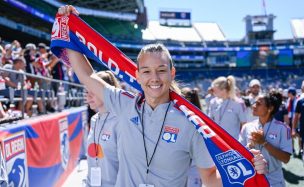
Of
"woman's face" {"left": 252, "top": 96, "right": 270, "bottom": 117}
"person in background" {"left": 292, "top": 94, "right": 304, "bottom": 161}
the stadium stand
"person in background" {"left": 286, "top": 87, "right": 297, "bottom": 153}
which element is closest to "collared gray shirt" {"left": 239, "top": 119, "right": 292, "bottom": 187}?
"woman's face" {"left": 252, "top": 96, "right": 270, "bottom": 117}

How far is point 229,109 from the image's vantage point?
618 cm

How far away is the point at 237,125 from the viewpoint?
20.3 feet

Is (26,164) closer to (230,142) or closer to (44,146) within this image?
(44,146)

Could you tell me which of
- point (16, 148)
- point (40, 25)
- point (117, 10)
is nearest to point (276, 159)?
point (16, 148)

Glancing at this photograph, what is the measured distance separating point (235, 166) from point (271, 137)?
187 cm

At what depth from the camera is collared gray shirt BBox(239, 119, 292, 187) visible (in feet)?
11.5

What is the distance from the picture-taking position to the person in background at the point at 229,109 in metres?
6.16

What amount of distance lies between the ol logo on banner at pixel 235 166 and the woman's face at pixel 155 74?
0.45m

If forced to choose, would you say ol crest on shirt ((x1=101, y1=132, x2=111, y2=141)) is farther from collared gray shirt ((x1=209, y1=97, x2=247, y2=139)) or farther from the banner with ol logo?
collared gray shirt ((x1=209, y1=97, x2=247, y2=139))

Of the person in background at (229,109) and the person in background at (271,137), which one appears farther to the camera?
the person in background at (229,109)

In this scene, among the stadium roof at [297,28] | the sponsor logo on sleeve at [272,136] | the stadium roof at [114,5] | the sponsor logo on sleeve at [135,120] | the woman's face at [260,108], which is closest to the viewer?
the sponsor logo on sleeve at [135,120]

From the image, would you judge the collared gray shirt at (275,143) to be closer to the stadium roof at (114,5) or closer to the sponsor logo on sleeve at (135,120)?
the sponsor logo on sleeve at (135,120)

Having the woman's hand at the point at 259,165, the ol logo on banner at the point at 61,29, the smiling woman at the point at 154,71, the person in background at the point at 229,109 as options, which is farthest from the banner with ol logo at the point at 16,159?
the person in background at the point at 229,109

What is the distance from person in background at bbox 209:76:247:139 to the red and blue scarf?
12.8 feet
